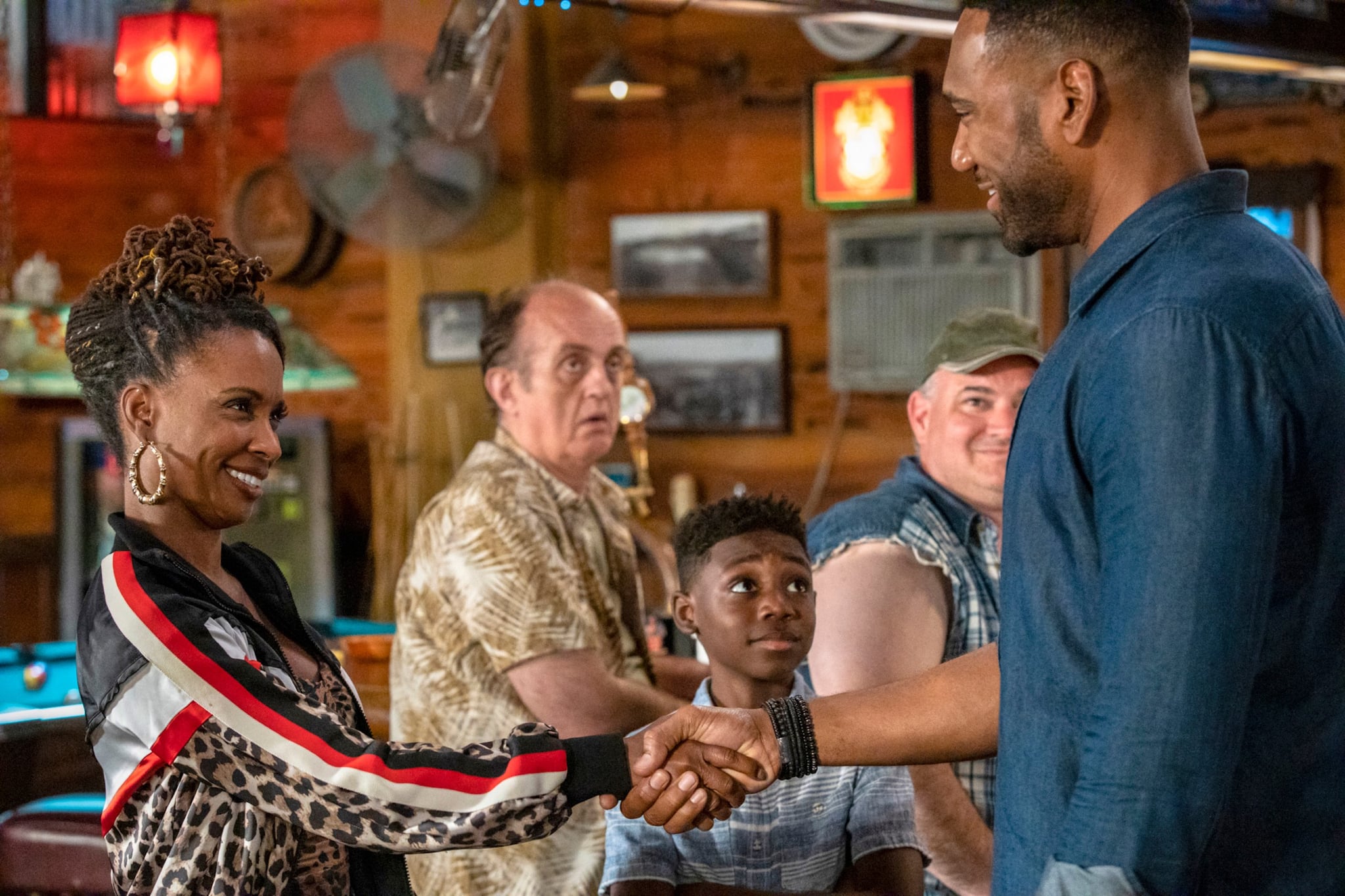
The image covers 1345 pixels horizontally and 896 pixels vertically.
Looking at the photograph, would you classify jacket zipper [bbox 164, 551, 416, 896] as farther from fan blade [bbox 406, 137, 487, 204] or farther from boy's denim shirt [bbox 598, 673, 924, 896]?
fan blade [bbox 406, 137, 487, 204]

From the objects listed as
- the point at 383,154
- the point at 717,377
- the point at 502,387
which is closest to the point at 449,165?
the point at 383,154

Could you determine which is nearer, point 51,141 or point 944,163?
point 944,163

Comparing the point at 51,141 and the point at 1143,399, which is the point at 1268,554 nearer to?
the point at 1143,399

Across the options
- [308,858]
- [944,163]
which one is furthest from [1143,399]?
[944,163]

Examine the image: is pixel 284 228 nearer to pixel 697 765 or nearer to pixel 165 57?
pixel 165 57

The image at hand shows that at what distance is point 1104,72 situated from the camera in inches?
56.5

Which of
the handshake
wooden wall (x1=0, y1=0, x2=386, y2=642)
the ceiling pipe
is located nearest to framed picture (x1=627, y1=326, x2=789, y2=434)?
wooden wall (x1=0, y1=0, x2=386, y2=642)

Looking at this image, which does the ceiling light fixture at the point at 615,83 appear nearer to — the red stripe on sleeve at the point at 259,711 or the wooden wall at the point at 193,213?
the wooden wall at the point at 193,213

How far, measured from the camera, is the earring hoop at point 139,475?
69.1 inches

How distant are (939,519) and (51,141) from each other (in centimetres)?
669

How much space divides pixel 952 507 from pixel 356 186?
4.89 meters

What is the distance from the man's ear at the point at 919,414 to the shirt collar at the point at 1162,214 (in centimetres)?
130

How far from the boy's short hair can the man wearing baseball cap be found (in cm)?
11

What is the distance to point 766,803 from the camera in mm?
2174
